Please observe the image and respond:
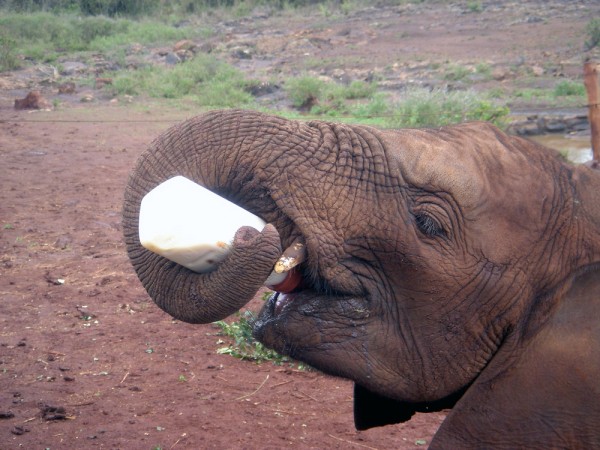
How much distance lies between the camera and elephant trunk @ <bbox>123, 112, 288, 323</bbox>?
110 inches

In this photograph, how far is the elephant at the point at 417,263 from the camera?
2.89 meters

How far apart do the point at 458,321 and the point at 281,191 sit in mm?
782

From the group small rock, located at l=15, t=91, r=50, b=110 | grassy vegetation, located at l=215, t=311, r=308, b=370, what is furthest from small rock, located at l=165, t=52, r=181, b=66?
grassy vegetation, located at l=215, t=311, r=308, b=370

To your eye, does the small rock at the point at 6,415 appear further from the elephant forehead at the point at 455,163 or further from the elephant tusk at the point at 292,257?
the elephant forehead at the point at 455,163

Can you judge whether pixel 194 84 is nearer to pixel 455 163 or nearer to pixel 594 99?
pixel 594 99

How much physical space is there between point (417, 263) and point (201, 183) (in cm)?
79

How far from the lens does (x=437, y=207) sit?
3.06 meters

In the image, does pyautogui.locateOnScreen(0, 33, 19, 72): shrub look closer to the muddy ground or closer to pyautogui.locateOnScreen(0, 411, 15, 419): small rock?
the muddy ground

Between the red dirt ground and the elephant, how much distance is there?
2.29 meters

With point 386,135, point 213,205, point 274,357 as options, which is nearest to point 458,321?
point 386,135

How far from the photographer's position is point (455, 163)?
3100 millimetres

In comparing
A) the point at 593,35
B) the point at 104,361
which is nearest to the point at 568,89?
the point at 593,35

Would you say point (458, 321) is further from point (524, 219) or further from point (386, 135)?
point (386, 135)

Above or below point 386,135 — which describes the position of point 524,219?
below
